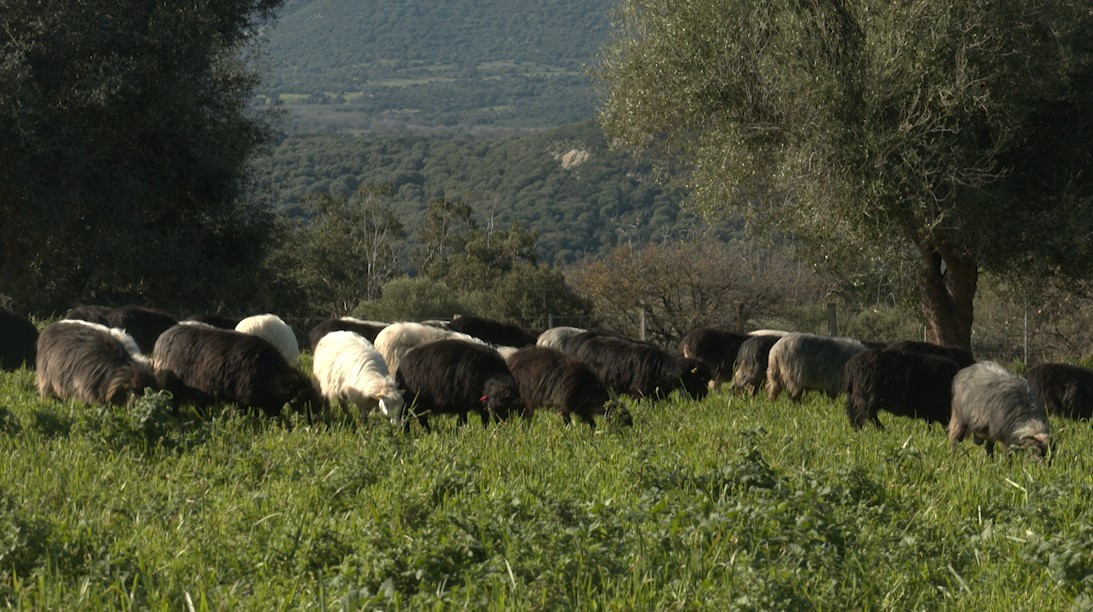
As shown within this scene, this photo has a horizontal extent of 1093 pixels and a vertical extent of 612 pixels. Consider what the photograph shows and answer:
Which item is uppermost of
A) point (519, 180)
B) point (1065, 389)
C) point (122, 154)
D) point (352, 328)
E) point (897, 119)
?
point (897, 119)

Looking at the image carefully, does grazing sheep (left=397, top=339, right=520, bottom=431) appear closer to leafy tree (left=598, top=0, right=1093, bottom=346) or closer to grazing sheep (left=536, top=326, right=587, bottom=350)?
grazing sheep (left=536, top=326, right=587, bottom=350)

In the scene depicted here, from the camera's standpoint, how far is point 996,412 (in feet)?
31.5

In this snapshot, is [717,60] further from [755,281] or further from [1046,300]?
[755,281]

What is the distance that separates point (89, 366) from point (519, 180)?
90.1m

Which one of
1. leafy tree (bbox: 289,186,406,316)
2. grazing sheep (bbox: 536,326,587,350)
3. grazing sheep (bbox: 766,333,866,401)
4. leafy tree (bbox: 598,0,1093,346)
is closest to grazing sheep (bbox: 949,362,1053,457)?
grazing sheep (bbox: 766,333,866,401)

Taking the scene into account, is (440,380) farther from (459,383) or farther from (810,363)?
(810,363)

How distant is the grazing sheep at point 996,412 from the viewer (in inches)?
366

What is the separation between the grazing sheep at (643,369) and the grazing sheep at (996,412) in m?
3.04

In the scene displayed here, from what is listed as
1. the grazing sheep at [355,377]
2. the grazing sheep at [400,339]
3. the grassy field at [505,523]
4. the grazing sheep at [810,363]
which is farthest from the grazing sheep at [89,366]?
the grazing sheep at [810,363]

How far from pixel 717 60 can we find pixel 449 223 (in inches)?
1579

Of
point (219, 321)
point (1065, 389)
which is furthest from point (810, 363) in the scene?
point (219, 321)

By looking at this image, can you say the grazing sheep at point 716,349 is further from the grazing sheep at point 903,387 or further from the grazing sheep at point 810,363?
the grazing sheep at point 903,387

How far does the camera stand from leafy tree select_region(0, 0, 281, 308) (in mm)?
19484

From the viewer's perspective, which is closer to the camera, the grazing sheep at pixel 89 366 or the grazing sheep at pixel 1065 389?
the grazing sheep at pixel 89 366
